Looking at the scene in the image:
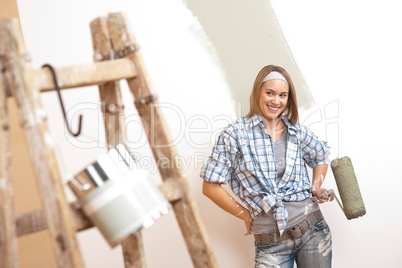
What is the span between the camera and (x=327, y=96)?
2.09 m

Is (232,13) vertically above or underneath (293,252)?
above

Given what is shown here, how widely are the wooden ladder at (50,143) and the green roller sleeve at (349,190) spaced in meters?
0.82

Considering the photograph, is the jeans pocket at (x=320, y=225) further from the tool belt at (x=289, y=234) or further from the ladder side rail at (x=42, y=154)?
the ladder side rail at (x=42, y=154)

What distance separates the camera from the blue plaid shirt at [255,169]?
65.8 inches

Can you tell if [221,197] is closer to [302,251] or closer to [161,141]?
[302,251]

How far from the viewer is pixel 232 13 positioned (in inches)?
81.8

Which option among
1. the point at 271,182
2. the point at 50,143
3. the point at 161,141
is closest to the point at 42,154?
the point at 50,143

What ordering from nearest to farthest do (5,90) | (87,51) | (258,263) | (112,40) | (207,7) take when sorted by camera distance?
(5,90) → (112,40) → (258,263) → (87,51) → (207,7)

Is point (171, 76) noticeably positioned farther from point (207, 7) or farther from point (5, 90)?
point (5, 90)

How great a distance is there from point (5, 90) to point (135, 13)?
1153 millimetres

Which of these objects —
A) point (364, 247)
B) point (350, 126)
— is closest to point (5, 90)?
point (350, 126)

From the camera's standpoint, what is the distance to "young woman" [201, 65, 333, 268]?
5.50 feet

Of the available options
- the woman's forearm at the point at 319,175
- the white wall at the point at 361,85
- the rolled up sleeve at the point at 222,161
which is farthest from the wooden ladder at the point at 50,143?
the white wall at the point at 361,85

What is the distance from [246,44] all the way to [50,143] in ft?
4.45
